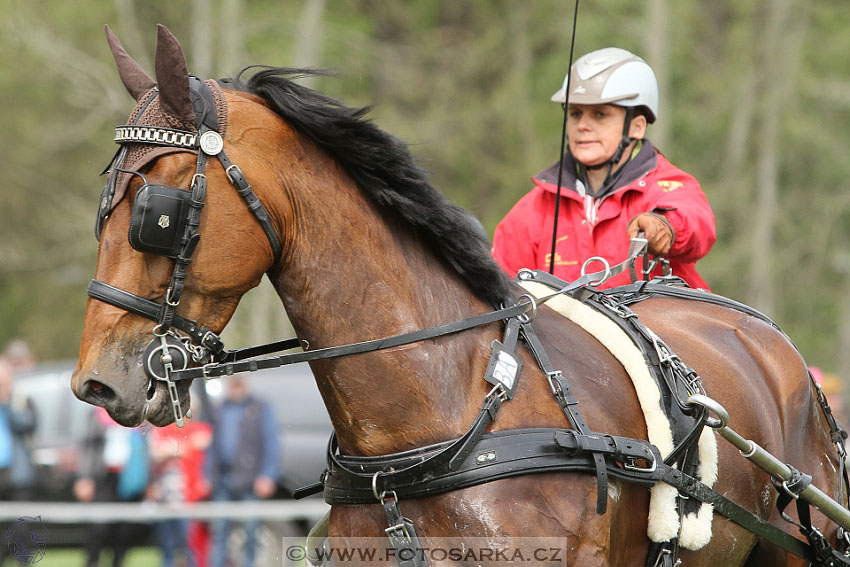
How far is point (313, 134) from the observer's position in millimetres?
3146

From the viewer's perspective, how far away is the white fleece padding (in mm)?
3379

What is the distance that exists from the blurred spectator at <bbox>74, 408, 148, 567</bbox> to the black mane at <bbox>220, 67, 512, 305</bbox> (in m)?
7.24

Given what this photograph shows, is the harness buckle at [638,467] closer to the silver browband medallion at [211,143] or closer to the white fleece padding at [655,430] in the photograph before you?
the white fleece padding at [655,430]

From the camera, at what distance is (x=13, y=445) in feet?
32.9

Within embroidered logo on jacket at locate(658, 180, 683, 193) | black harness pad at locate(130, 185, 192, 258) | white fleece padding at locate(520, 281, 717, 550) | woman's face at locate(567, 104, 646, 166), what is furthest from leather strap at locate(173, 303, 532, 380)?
woman's face at locate(567, 104, 646, 166)

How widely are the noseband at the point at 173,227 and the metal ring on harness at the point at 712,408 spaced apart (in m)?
1.46

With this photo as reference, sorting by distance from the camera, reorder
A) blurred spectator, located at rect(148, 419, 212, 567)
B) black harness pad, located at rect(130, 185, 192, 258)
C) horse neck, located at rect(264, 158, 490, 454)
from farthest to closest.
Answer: blurred spectator, located at rect(148, 419, 212, 567)
horse neck, located at rect(264, 158, 490, 454)
black harness pad, located at rect(130, 185, 192, 258)

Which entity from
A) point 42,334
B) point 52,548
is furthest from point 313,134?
point 42,334

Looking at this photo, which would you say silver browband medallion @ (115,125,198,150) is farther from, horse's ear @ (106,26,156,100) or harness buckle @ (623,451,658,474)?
harness buckle @ (623,451,658,474)

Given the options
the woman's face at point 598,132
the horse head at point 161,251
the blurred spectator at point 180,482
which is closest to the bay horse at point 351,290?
the horse head at point 161,251

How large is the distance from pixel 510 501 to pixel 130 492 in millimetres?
7733

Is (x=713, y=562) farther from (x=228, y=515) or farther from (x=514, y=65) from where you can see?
(x=514, y=65)

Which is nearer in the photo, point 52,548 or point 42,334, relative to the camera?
point 52,548

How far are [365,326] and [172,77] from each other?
2.96 feet
